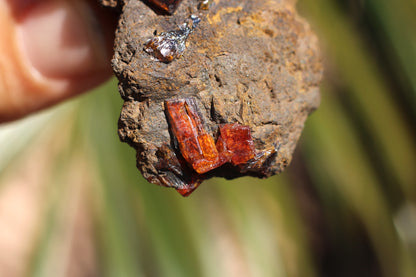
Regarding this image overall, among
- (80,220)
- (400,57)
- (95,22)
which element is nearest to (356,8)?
(400,57)

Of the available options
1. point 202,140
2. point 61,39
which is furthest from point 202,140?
point 61,39

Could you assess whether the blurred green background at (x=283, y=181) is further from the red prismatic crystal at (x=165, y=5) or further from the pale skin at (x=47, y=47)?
the red prismatic crystal at (x=165, y=5)

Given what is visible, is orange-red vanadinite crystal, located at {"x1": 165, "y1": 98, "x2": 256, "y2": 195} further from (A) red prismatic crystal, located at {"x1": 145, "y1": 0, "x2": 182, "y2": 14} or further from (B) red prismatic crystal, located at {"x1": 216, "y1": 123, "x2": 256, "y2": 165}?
(A) red prismatic crystal, located at {"x1": 145, "y1": 0, "x2": 182, "y2": 14}

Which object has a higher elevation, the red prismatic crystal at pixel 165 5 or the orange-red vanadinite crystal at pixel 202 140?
the red prismatic crystal at pixel 165 5

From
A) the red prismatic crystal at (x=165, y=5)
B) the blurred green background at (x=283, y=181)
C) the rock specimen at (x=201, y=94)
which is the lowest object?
the blurred green background at (x=283, y=181)

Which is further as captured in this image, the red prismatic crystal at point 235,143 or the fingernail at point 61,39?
the fingernail at point 61,39

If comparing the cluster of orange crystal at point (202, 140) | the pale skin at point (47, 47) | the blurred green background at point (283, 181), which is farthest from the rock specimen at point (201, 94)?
the blurred green background at point (283, 181)

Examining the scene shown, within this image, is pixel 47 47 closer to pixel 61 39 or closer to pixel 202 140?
pixel 61 39
